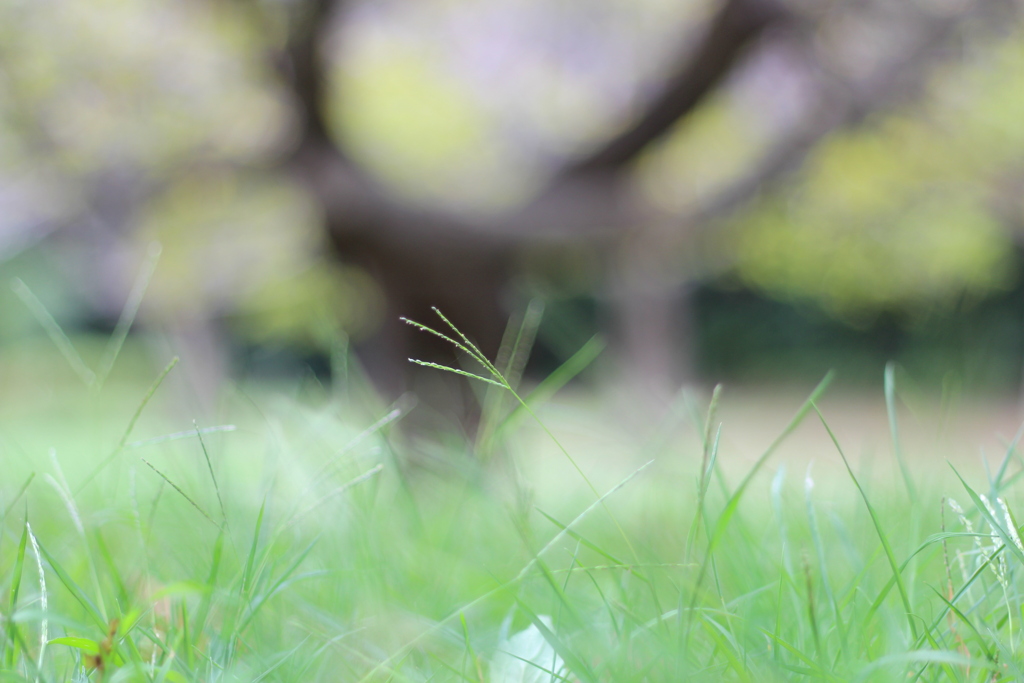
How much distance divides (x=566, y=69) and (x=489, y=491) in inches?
170

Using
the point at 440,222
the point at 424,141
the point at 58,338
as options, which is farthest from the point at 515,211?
the point at 58,338

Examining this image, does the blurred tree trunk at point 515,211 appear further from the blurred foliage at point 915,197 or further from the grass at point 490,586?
the grass at point 490,586

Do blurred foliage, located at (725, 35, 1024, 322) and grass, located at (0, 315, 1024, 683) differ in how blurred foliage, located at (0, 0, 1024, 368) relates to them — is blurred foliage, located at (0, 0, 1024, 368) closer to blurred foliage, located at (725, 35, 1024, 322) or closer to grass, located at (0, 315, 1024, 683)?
blurred foliage, located at (725, 35, 1024, 322)

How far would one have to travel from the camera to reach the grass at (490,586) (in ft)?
1.46

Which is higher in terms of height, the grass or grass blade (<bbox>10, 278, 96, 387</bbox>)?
grass blade (<bbox>10, 278, 96, 387</bbox>)

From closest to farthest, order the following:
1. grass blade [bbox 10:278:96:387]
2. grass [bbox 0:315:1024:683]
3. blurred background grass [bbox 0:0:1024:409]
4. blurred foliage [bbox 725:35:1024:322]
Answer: grass [bbox 0:315:1024:683]
grass blade [bbox 10:278:96:387]
blurred background grass [bbox 0:0:1024:409]
blurred foliage [bbox 725:35:1024:322]

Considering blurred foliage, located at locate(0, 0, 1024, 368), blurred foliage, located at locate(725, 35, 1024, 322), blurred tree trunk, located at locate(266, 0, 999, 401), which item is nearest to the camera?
blurred tree trunk, located at locate(266, 0, 999, 401)

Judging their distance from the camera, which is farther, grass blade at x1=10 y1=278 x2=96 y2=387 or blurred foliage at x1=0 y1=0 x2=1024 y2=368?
blurred foliage at x1=0 y1=0 x2=1024 y2=368

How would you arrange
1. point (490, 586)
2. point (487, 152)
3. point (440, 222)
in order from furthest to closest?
1. point (487, 152)
2. point (440, 222)
3. point (490, 586)

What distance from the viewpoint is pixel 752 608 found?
0.55 meters

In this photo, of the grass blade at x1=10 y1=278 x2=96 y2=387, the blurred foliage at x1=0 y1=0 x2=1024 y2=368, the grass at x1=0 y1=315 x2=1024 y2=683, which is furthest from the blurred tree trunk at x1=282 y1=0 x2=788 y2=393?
the grass blade at x1=10 y1=278 x2=96 y2=387

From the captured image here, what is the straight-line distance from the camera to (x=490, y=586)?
0.67 meters

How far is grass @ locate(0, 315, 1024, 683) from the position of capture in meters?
0.44

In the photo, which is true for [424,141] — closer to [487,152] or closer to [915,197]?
[487,152]
